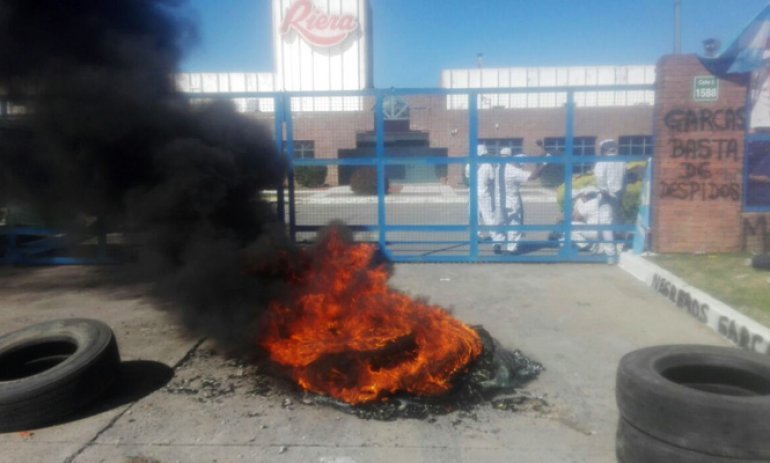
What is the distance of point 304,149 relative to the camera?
9.65 metres

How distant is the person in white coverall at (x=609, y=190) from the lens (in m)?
9.48

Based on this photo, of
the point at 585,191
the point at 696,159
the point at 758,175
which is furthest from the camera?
the point at 585,191

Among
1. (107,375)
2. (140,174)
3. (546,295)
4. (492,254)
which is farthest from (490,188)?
(107,375)

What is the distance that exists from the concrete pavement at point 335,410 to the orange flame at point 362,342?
246mm

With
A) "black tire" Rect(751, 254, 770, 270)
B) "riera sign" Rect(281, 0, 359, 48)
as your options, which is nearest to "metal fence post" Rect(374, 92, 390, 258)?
"black tire" Rect(751, 254, 770, 270)

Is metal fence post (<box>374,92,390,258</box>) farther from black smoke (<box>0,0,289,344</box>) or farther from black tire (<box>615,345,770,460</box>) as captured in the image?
black tire (<box>615,345,770,460</box>)

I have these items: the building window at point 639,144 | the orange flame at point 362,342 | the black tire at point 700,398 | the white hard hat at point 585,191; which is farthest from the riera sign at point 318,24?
the black tire at point 700,398

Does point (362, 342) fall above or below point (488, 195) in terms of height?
below

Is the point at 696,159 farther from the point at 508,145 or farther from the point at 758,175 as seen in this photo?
the point at 508,145

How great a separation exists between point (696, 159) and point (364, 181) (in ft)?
15.6

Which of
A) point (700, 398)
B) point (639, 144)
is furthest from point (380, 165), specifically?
point (700, 398)

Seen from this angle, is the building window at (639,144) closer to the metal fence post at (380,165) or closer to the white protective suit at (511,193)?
the white protective suit at (511,193)

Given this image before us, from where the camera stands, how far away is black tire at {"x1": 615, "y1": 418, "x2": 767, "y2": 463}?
3.07 m

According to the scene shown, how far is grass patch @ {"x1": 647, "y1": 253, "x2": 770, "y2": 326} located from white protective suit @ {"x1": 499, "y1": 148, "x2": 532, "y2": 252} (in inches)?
92.6
